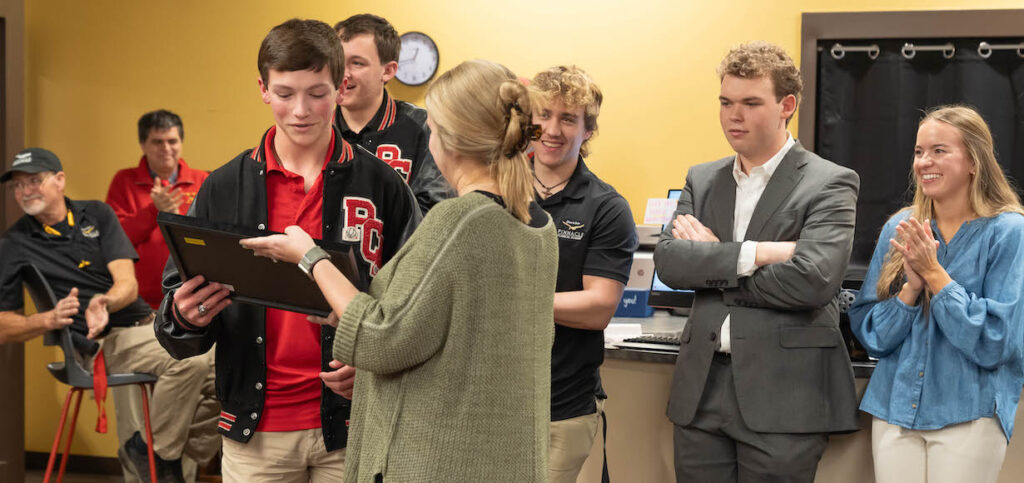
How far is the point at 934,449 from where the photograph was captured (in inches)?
104

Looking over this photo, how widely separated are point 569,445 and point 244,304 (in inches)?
37.8

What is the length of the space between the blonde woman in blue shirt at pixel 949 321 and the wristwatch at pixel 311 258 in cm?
171

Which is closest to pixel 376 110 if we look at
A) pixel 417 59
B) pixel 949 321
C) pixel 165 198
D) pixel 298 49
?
pixel 298 49

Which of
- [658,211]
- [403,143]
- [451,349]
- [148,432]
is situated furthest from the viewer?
[658,211]

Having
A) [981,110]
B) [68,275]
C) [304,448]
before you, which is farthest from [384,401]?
[981,110]

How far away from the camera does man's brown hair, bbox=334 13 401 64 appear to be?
281 cm

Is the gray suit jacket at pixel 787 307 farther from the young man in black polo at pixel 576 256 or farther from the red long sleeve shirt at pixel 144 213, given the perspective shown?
the red long sleeve shirt at pixel 144 213

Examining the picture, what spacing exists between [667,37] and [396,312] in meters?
3.80

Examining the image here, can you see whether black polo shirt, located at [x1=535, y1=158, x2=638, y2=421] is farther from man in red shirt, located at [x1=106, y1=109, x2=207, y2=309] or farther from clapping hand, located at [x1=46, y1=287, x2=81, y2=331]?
man in red shirt, located at [x1=106, y1=109, x2=207, y2=309]

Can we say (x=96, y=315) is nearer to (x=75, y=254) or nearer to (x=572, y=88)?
(x=75, y=254)

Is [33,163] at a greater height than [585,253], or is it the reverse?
[33,163]

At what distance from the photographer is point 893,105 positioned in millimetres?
4715

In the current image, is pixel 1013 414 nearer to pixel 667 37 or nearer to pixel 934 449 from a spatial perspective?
pixel 934 449

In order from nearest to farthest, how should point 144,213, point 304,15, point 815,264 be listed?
point 815,264 → point 144,213 → point 304,15
